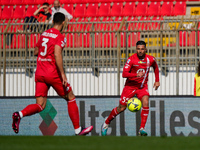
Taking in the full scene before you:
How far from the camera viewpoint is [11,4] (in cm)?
1512

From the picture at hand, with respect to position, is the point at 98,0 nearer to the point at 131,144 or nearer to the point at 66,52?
the point at 66,52

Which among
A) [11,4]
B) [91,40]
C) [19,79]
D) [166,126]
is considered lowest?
[166,126]

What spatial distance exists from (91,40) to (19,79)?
1.90 m

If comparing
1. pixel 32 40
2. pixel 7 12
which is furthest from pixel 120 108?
pixel 7 12

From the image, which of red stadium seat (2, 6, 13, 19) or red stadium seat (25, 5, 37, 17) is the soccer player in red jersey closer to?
red stadium seat (25, 5, 37, 17)

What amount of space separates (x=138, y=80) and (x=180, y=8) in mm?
6151

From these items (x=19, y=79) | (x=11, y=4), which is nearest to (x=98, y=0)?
(x=11, y=4)

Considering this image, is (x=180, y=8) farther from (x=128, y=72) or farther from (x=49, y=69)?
(x=49, y=69)

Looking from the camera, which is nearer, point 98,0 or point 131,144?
point 131,144

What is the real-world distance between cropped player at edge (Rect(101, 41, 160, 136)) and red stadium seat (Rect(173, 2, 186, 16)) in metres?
5.89

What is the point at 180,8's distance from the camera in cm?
1379

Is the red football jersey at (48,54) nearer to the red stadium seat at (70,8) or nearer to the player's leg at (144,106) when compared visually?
the player's leg at (144,106)

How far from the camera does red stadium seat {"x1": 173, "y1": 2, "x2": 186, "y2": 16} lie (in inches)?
541

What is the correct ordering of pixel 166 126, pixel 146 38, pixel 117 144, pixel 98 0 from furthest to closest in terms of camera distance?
1. pixel 98 0
2. pixel 146 38
3. pixel 166 126
4. pixel 117 144
